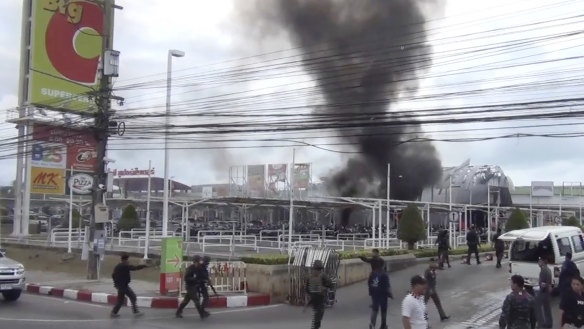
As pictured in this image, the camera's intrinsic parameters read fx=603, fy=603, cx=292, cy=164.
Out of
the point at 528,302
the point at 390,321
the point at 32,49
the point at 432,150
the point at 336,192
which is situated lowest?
the point at 390,321

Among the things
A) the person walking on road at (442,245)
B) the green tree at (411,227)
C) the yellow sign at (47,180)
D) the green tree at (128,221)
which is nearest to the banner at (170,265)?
the person walking on road at (442,245)

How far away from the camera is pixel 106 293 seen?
46.4 feet

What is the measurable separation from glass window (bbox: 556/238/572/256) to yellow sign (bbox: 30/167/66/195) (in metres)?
28.4

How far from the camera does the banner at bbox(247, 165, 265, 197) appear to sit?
31987 millimetres

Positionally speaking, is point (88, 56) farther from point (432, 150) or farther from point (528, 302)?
point (528, 302)

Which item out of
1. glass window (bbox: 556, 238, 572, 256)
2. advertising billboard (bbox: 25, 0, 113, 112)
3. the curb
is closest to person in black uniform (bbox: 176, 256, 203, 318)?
the curb

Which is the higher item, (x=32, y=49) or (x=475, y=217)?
(x=32, y=49)

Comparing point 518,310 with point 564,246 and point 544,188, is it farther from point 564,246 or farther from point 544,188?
point 544,188

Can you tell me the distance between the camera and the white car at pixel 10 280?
12.8 m

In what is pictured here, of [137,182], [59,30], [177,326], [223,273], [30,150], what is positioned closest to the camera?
[177,326]

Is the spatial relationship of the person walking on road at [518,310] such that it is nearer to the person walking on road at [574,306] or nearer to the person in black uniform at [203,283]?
the person walking on road at [574,306]

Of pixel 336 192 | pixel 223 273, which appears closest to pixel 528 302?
pixel 223 273

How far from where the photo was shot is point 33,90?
33.8 m

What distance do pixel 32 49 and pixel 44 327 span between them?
28.4m
